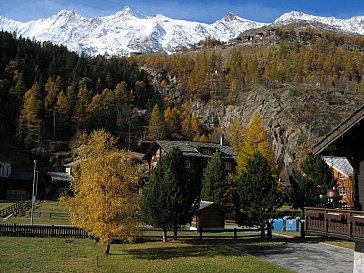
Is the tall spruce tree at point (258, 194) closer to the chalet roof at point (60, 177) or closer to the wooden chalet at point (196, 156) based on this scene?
the wooden chalet at point (196, 156)

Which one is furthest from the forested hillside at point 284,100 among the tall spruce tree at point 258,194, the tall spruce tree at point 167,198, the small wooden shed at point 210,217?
the tall spruce tree at point 167,198

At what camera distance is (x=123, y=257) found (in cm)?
3397

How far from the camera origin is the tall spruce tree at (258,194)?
4494 cm

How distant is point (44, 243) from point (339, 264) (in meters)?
24.9

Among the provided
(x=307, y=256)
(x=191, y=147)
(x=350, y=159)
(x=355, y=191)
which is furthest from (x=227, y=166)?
(x=355, y=191)

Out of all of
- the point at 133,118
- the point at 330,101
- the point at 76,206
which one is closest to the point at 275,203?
the point at 76,206

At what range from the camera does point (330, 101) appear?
5369 inches

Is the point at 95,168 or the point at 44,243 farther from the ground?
the point at 95,168

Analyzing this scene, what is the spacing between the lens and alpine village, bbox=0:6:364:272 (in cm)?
3123

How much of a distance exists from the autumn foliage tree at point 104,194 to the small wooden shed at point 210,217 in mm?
16954

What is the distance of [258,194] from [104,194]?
17271 mm

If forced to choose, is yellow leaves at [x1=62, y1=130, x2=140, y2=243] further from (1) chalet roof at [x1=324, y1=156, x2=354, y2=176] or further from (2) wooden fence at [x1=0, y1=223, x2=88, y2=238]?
(1) chalet roof at [x1=324, y1=156, x2=354, y2=176]

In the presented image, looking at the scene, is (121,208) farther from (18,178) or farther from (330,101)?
(330,101)

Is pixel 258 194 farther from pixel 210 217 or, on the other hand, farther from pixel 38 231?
pixel 38 231
